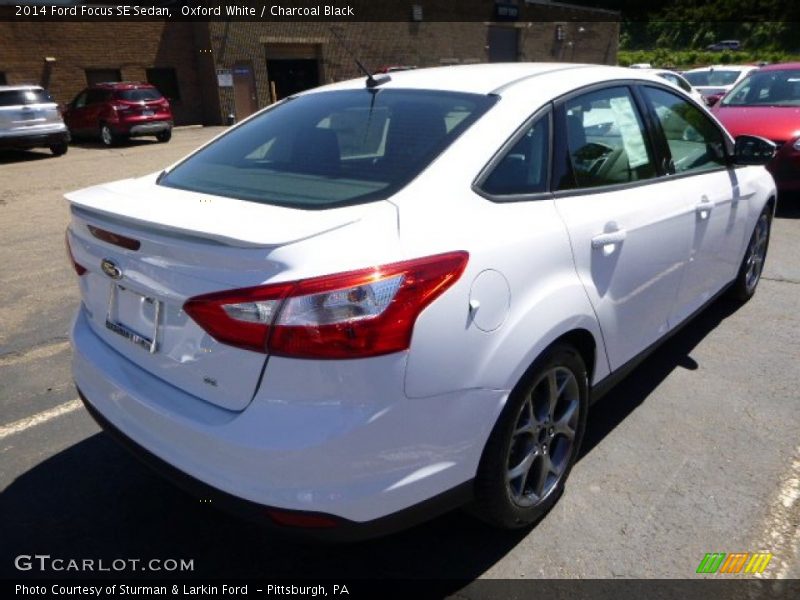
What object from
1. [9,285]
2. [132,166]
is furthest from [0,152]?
[9,285]

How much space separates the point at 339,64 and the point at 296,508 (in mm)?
28671

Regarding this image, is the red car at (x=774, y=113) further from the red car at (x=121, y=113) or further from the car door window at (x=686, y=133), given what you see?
the red car at (x=121, y=113)

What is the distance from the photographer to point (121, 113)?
17906 mm

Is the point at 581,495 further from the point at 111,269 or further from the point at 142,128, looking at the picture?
the point at 142,128

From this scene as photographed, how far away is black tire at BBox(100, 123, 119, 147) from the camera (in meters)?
18.1

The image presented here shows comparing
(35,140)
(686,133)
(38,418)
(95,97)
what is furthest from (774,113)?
(95,97)

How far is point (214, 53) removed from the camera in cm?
2408

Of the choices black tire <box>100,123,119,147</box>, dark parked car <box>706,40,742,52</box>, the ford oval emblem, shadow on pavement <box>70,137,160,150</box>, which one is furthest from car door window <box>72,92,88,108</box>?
dark parked car <box>706,40,742,52</box>

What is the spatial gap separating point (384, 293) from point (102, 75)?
83.4 ft

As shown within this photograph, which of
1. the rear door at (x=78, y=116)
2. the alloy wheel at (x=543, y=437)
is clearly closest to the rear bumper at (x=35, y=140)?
the rear door at (x=78, y=116)

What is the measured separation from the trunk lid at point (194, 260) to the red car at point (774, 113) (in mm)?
6713

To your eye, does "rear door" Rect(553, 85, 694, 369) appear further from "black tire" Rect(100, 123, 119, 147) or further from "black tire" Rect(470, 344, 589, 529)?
"black tire" Rect(100, 123, 119, 147)

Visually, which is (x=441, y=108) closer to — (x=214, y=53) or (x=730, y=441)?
(x=730, y=441)

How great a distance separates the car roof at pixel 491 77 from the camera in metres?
2.66
